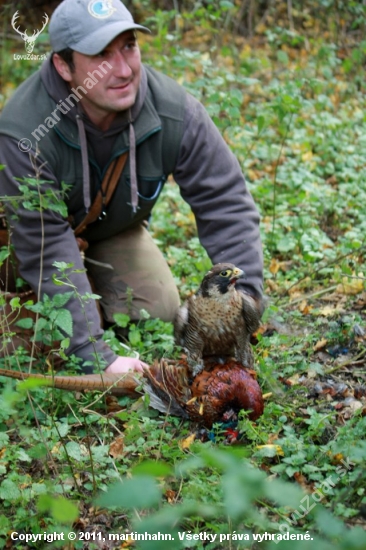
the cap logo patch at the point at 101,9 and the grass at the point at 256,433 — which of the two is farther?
the cap logo patch at the point at 101,9

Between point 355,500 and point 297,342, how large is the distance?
1.65 m

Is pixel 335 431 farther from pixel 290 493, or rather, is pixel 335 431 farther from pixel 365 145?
pixel 365 145

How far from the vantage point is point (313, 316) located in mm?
5117

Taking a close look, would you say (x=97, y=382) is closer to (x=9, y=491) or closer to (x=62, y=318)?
(x=62, y=318)

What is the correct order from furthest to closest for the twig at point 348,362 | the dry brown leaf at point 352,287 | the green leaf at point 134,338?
the dry brown leaf at point 352,287, the green leaf at point 134,338, the twig at point 348,362

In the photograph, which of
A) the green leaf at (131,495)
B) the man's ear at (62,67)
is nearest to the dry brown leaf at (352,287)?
the man's ear at (62,67)

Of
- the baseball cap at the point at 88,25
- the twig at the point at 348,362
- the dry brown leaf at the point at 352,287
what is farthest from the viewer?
the dry brown leaf at the point at 352,287

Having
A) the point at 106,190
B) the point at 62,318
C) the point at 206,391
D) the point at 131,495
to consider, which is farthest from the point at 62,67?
the point at 131,495

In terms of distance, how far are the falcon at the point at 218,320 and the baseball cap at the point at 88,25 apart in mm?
1746

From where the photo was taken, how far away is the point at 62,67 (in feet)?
15.5

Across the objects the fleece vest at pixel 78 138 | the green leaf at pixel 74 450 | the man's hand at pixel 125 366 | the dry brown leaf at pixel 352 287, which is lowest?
the green leaf at pixel 74 450

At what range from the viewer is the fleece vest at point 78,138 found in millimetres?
4648

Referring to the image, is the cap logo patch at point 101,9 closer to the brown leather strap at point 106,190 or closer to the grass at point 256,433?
the brown leather strap at point 106,190

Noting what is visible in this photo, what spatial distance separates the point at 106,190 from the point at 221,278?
5.03 feet
